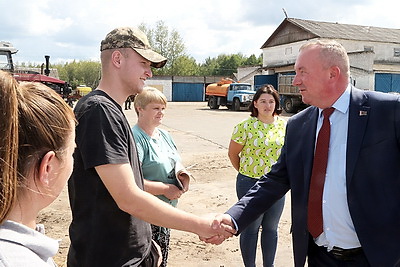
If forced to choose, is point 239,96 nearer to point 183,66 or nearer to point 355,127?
point 355,127

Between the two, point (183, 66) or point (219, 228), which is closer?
point (219, 228)

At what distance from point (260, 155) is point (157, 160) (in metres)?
1.45

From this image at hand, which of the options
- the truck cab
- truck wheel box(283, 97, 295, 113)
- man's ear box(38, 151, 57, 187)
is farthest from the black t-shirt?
the truck cab

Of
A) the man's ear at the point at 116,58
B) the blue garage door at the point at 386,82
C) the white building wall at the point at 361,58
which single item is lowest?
the man's ear at the point at 116,58

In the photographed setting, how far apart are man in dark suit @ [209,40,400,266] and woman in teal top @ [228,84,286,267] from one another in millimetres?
1501

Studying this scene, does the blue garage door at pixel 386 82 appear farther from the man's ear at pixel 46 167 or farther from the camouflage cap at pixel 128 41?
the man's ear at pixel 46 167

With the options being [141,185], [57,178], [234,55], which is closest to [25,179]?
[57,178]

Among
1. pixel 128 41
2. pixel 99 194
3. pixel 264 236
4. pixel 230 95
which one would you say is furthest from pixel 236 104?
pixel 99 194

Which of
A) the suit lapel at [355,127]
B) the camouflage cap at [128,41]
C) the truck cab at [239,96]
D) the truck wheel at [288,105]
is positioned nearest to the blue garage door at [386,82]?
the truck wheel at [288,105]

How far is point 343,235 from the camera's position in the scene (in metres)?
2.50

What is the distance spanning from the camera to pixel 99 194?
212 cm

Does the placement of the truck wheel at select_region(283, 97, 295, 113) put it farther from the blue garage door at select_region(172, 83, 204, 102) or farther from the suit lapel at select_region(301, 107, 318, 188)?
the suit lapel at select_region(301, 107, 318, 188)

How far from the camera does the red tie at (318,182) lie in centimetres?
259

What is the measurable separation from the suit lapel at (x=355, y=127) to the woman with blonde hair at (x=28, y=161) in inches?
68.5
